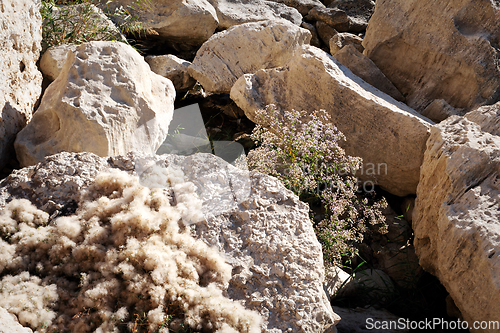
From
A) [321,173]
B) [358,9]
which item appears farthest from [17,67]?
[358,9]

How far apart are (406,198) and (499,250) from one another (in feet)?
5.20

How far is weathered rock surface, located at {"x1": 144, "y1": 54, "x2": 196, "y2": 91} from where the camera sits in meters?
4.39

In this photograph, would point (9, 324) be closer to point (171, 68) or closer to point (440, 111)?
point (171, 68)

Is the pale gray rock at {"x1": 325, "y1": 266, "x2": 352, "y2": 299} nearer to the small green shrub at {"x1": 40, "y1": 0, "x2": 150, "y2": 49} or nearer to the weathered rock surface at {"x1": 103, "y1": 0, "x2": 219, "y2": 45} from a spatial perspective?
the small green shrub at {"x1": 40, "y1": 0, "x2": 150, "y2": 49}

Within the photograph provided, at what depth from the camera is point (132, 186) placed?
2004 mm

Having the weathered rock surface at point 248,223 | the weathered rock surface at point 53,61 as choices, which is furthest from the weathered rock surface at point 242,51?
the weathered rock surface at point 248,223

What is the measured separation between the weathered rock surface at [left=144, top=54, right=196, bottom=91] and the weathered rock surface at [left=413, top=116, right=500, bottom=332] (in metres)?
2.93

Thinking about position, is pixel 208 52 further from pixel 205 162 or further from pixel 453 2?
pixel 453 2

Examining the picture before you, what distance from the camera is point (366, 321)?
2.55m

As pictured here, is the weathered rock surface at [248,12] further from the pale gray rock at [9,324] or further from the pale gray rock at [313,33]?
the pale gray rock at [9,324]

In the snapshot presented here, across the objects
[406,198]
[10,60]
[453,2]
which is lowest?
[406,198]

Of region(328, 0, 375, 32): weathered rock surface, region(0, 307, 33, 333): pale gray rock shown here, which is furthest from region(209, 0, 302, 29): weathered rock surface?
region(0, 307, 33, 333): pale gray rock

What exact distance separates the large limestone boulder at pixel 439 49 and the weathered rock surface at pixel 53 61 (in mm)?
3395

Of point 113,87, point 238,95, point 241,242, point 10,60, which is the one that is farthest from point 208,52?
point 241,242
